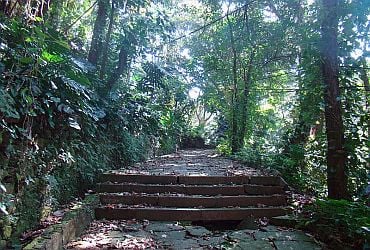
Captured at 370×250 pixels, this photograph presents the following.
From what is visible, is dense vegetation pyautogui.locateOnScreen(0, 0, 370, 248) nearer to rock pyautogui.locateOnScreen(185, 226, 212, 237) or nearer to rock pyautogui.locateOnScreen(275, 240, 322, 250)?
rock pyautogui.locateOnScreen(275, 240, 322, 250)

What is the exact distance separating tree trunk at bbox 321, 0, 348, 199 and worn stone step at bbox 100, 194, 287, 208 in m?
0.91

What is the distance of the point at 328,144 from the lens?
4.03m

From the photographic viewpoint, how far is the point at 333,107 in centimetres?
400

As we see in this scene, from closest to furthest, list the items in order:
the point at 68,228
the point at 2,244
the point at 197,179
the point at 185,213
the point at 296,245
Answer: the point at 2,244, the point at 68,228, the point at 296,245, the point at 185,213, the point at 197,179

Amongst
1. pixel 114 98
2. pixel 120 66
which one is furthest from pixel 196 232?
pixel 120 66

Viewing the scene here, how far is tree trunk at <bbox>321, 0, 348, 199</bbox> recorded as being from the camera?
3938mm

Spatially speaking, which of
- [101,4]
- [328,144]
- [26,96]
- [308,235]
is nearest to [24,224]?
[26,96]

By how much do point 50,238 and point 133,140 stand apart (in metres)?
4.80

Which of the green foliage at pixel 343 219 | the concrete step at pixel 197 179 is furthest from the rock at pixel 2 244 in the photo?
the green foliage at pixel 343 219

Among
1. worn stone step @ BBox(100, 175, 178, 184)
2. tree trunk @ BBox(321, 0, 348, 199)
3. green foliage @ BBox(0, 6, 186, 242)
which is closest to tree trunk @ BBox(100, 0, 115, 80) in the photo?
green foliage @ BBox(0, 6, 186, 242)

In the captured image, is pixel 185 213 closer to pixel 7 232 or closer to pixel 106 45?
pixel 7 232

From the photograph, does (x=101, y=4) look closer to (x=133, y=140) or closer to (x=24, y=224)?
(x=133, y=140)

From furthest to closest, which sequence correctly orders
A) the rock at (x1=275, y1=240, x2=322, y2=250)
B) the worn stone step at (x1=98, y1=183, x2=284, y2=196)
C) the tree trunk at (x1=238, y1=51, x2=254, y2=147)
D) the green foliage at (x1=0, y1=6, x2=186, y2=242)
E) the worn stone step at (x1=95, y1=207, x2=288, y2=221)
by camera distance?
the tree trunk at (x1=238, y1=51, x2=254, y2=147), the worn stone step at (x1=98, y1=183, x2=284, y2=196), the worn stone step at (x1=95, y1=207, x2=288, y2=221), the rock at (x1=275, y1=240, x2=322, y2=250), the green foliage at (x1=0, y1=6, x2=186, y2=242)

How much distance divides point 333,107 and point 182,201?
236cm
